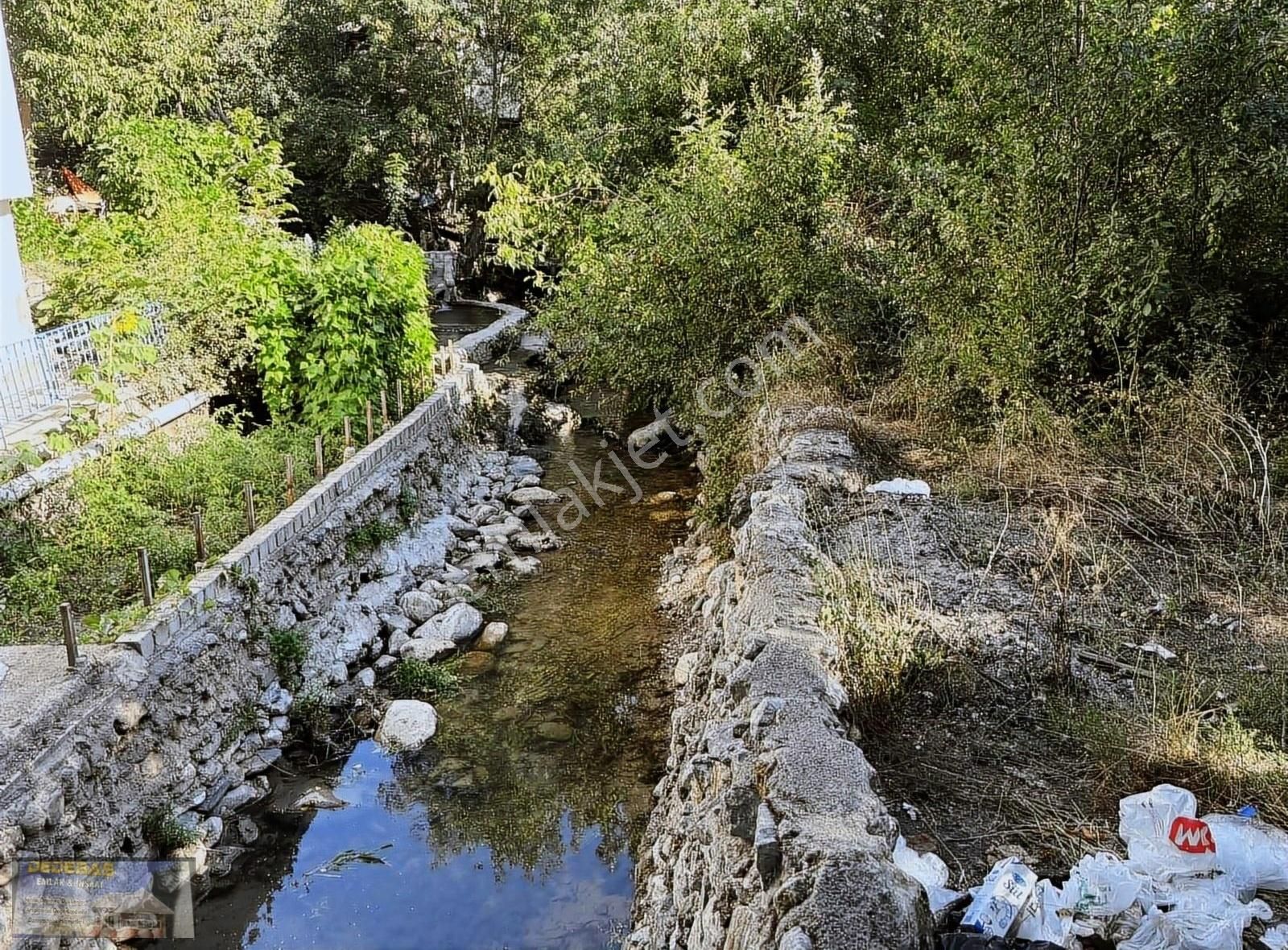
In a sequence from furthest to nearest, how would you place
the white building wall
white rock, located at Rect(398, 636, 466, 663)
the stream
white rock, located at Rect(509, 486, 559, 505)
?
1. white rock, located at Rect(509, 486, 559, 505)
2. the white building wall
3. white rock, located at Rect(398, 636, 466, 663)
4. the stream

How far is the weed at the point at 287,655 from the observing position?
6539 millimetres

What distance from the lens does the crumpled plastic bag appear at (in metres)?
2.56

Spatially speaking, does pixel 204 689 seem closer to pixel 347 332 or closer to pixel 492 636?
pixel 492 636

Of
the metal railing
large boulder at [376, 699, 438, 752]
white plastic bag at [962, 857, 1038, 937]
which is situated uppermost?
the metal railing

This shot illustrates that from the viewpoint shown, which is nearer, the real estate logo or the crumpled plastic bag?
the crumpled plastic bag

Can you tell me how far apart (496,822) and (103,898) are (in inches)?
83.7

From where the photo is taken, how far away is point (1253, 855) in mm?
2859

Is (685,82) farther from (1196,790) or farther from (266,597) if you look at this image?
(1196,790)

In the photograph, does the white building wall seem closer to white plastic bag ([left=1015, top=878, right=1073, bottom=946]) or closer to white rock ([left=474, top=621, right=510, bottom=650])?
white rock ([left=474, top=621, right=510, bottom=650])

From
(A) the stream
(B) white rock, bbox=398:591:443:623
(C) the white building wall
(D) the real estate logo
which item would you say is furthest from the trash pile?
(C) the white building wall

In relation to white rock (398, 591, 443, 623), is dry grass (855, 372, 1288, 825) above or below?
above

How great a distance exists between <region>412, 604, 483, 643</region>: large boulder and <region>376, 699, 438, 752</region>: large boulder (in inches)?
39.6

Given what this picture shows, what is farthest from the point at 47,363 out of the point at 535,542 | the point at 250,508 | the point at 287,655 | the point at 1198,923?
the point at 1198,923

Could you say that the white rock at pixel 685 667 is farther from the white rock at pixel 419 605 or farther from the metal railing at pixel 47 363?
the metal railing at pixel 47 363
